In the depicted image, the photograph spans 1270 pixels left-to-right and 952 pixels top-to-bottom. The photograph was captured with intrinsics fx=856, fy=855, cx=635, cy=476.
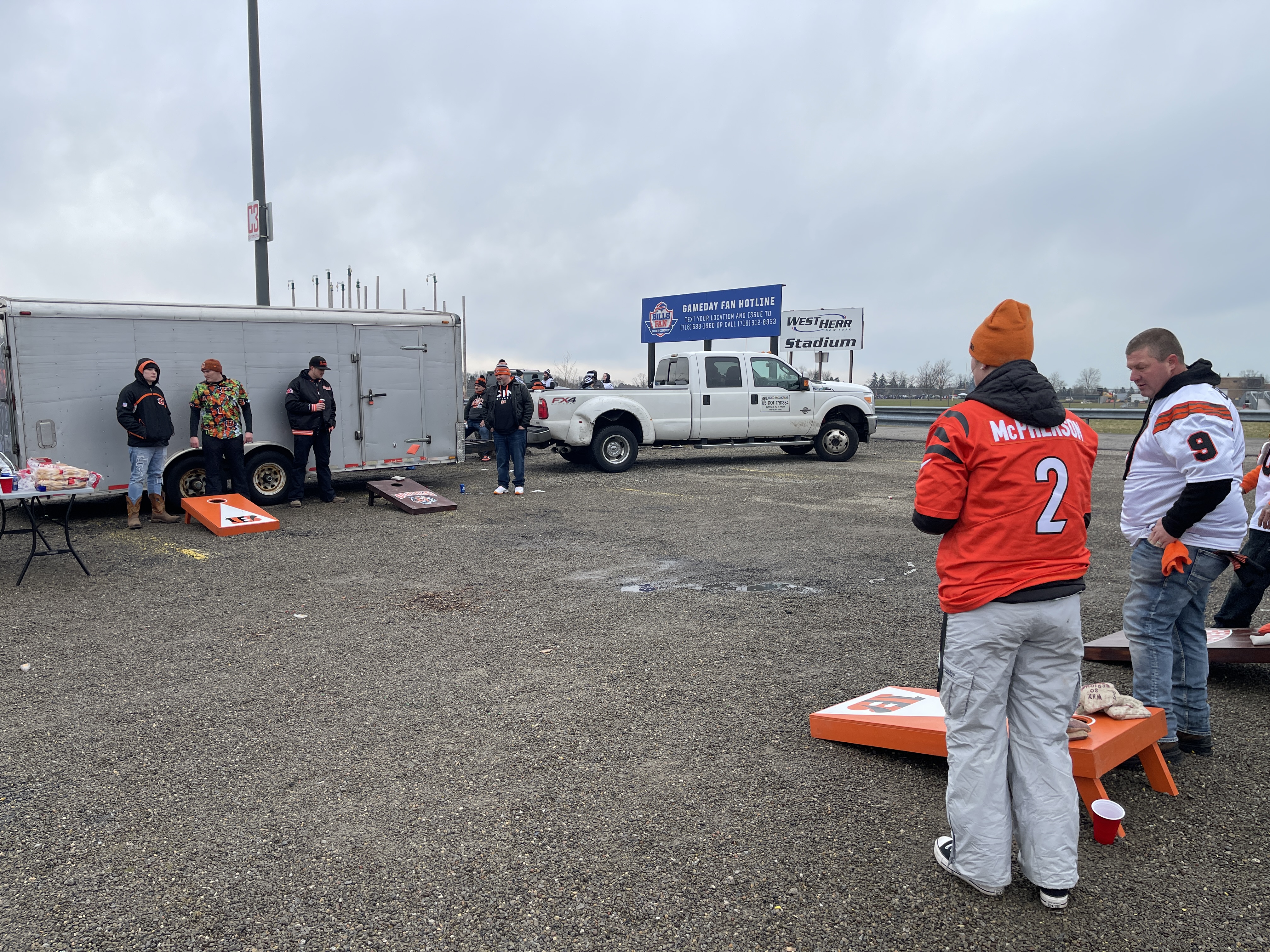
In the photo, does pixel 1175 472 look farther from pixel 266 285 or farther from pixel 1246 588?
pixel 266 285

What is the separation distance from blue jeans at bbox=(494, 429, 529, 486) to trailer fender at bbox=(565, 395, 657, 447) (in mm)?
2251

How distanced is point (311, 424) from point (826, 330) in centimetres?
2310

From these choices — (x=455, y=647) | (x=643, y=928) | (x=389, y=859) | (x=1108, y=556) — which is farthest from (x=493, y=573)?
(x=1108, y=556)

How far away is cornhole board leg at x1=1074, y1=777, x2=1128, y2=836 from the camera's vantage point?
3297 mm

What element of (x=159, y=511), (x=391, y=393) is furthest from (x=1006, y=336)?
(x=391, y=393)

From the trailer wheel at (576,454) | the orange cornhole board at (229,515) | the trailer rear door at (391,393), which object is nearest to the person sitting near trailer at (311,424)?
the trailer rear door at (391,393)

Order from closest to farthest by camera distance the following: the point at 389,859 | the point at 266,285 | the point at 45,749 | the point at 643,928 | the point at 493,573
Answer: the point at 643,928
the point at 389,859
the point at 45,749
the point at 493,573
the point at 266,285

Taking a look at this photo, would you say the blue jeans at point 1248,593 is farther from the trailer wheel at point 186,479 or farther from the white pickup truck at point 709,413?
the white pickup truck at point 709,413

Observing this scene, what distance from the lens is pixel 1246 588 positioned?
540 cm

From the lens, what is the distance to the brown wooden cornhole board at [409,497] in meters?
11.2

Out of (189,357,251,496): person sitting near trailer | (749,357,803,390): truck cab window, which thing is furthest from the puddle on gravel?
(749,357,803,390): truck cab window

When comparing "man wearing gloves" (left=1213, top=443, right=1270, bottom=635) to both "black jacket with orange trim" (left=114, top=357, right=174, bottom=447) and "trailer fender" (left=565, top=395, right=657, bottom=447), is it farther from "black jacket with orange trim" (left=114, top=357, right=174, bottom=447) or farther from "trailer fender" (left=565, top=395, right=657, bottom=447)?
"trailer fender" (left=565, top=395, right=657, bottom=447)

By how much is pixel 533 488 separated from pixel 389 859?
1067 cm

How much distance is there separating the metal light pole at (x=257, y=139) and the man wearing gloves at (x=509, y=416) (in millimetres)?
4178
